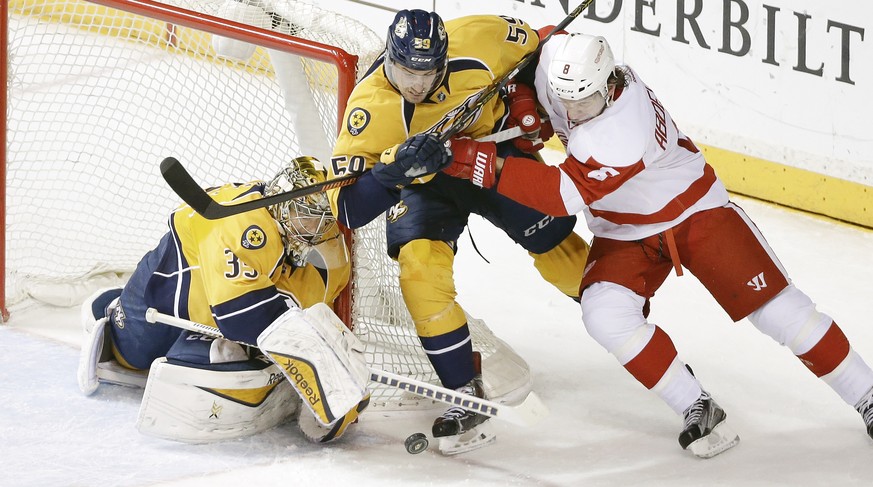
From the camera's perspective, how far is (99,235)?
412 centimetres

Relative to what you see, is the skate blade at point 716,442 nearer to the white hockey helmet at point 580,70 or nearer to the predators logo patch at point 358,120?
the white hockey helmet at point 580,70

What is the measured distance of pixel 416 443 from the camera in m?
2.94

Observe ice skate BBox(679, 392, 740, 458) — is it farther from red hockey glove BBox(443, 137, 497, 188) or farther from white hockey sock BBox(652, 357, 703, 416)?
red hockey glove BBox(443, 137, 497, 188)

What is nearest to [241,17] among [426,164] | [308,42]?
[308,42]

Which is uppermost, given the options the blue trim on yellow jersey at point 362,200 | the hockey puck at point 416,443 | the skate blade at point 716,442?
the blue trim on yellow jersey at point 362,200

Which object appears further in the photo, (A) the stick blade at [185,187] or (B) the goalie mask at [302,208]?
(B) the goalie mask at [302,208]

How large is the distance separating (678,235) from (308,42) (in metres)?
1.00

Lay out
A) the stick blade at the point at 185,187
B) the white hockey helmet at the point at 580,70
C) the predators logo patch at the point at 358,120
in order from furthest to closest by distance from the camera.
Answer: the predators logo patch at the point at 358,120
the white hockey helmet at the point at 580,70
the stick blade at the point at 185,187

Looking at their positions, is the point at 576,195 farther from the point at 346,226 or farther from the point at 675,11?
the point at 675,11

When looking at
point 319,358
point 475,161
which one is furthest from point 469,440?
point 475,161

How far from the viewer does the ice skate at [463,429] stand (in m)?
2.97

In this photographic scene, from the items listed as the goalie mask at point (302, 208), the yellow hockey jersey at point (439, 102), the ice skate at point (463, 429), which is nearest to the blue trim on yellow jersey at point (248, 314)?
the goalie mask at point (302, 208)

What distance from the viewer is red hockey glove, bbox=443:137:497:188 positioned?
2828mm

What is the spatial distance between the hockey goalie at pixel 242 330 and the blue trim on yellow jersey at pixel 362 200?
44 millimetres
